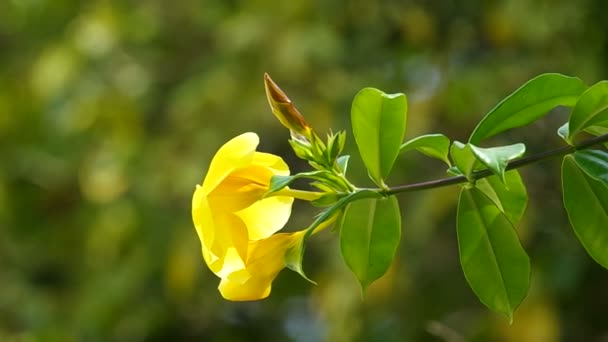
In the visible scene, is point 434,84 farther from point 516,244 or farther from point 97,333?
point 516,244

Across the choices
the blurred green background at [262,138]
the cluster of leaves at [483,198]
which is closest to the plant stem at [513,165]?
the cluster of leaves at [483,198]

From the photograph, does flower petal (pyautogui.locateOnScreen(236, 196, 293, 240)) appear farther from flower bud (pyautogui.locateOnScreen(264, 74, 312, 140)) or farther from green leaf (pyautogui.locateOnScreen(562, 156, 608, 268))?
green leaf (pyautogui.locateOnScreen(562, 156, 608, 268))

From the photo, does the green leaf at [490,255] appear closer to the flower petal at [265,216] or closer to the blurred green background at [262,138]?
the flower petal at [265,216]

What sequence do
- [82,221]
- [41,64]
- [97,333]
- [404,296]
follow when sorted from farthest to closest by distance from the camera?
[82,221], [41,64], [97,333], [404,296]

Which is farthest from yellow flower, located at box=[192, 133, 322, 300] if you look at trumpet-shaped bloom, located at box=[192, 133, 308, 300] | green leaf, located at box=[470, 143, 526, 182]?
green leaf, located at box=[470, 143, 526, 182]

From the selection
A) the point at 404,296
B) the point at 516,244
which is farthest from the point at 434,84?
the point at 516,244

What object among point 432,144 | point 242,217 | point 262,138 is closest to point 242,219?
point 242,217
